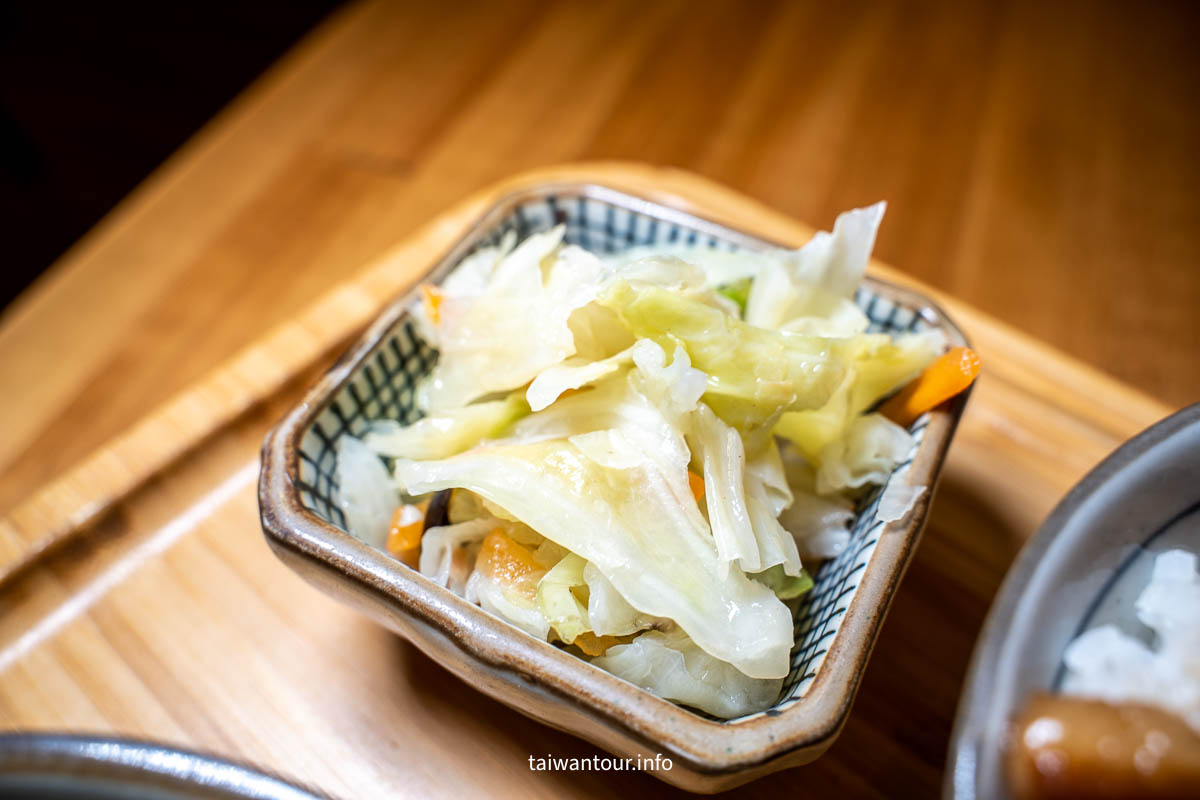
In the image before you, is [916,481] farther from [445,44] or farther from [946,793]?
[445,44]

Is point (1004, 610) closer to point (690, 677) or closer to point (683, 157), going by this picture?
point (690, 677)

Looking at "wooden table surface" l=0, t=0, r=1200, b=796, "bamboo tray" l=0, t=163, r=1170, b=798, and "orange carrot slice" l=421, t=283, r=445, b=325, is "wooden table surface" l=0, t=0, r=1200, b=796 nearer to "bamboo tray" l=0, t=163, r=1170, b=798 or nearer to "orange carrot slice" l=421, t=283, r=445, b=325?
"bamboo tray" l=0, t=163, r=1170, b=798

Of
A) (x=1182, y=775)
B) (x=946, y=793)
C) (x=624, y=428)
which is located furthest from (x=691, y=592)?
(x=1182, y=775)

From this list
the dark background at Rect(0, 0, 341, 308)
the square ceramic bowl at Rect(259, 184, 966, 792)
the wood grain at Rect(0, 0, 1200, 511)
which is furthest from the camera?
the dark background at Rect(0, 0, 341, 308)

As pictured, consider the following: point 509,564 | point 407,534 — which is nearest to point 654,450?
point 509,564

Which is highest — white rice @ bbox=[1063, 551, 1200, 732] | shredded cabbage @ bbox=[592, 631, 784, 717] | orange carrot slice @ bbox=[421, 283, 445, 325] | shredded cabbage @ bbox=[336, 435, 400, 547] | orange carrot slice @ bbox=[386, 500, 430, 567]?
orange carrot slice @ bbox=[421, 283, 445, 325]

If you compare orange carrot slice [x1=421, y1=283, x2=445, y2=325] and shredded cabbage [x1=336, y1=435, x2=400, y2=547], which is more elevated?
orange carrot slice [x1=421, y1=283, x2=445, y2=325]

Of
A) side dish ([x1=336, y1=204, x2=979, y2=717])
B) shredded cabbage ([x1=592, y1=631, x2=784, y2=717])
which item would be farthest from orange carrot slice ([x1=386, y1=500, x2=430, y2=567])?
shredded cabbage ([x1=592, y1=631, x2=784, y2=717])
